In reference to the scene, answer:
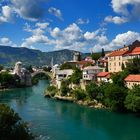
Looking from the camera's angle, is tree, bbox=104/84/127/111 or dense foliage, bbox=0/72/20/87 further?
dense foliage, bbox=0/72/20/87

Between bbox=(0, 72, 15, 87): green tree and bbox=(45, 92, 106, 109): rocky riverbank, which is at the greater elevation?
bbox=(0, 72, 15, 87): green tree

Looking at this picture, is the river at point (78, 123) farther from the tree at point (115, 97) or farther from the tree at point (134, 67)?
the tree at point (134, 67)

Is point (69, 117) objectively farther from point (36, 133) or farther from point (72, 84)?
point (72, 84)

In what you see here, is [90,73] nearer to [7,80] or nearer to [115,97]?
[115,97]

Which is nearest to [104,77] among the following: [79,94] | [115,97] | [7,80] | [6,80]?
[79,94]

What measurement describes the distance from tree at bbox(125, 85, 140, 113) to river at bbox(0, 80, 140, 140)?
1156 mm

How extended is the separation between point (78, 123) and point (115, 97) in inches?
340

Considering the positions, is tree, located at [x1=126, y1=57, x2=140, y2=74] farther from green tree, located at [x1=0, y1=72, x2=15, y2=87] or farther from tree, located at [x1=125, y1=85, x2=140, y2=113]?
green tree, located at [x1=0, y1=72, x2=15, y2=87]

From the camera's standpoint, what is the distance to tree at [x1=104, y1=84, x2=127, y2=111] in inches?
2030

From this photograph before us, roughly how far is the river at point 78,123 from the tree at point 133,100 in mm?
1156

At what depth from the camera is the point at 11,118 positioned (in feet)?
92.3

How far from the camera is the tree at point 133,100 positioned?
156 feet

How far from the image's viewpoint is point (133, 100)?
4794 centimetres

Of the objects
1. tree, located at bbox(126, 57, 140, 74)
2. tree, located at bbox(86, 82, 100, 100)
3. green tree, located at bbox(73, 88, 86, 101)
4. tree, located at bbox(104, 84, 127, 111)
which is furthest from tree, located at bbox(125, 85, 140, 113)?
green tree, located at bbox(73, 88, 86, 101)
